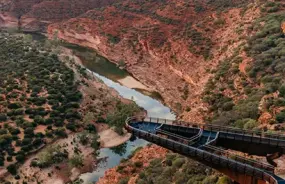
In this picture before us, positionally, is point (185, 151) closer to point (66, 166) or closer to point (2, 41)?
point (66, 166)

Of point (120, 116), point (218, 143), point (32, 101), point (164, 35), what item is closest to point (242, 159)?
point (218, 143)

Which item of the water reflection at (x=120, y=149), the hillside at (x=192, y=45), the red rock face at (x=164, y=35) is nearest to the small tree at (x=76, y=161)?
the water reflection at (x=120, y=149)

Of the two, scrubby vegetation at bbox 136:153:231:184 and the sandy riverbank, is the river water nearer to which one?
the sandy riverbank

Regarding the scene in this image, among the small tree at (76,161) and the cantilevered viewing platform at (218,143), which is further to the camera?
the small tree at (76,161)

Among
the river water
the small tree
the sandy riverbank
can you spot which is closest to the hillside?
the river water

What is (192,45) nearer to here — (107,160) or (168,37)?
(168,37)

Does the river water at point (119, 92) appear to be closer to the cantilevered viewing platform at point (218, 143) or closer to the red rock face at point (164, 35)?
the red rock face at point (164, 35)
